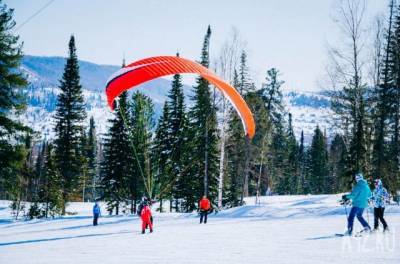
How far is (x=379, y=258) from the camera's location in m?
8.54

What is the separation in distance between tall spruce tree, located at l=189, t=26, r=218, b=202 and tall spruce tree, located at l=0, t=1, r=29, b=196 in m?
13.4

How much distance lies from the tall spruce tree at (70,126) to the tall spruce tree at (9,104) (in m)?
13.4

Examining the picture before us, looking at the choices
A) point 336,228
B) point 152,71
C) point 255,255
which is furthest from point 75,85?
point 255,255

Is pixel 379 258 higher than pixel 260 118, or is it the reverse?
pixel 260 118

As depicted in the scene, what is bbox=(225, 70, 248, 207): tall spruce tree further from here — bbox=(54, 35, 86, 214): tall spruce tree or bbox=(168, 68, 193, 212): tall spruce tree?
A: bbox=(54, 35, 86, 214): tall spruce tree

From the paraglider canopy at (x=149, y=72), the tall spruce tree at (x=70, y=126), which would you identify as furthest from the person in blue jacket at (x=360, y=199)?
the tall spruce tree at (x=70, y=126)

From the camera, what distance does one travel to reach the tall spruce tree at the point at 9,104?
23.2 metres

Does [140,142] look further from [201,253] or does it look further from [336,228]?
[201,253]

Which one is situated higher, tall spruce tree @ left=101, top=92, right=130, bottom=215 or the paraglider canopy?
the paraglider canopy

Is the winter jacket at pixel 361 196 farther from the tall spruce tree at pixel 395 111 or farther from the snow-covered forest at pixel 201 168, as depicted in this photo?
the tall spruce tree at pixel 395 111

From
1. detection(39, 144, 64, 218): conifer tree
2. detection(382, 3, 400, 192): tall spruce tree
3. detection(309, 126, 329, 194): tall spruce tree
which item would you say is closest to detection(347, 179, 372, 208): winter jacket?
detection(382, 3, 400, 192): tall spruce tree

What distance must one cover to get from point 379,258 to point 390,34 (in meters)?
21.0

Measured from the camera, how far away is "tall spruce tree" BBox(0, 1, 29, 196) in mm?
23203

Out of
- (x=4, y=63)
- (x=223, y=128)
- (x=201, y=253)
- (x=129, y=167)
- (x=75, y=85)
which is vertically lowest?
(x=201, y=253)
